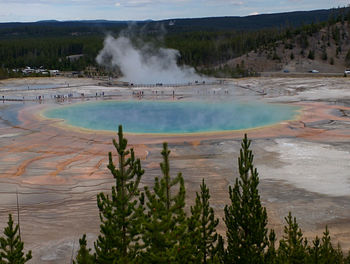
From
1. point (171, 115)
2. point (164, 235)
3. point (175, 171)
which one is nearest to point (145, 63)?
point (171, 115)

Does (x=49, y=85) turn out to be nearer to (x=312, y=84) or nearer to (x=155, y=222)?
(x=312, y=84)

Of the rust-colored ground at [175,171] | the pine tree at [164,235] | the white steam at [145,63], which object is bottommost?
the rust-colored ground at [175,171]

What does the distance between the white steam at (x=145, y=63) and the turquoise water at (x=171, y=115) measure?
2999 cm

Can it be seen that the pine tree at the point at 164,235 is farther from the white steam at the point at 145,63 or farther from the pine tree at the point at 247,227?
the white steam at the point at 145,63

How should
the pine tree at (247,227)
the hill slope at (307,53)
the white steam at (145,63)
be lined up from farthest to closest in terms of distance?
the hill slope at (307,53), the white steam at (145,63), the pine tree at (247,227)

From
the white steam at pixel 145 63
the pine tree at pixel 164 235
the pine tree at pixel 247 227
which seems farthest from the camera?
the white steam at pixel 145 63

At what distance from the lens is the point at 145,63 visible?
88.4 m

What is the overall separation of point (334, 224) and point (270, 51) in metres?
86.2

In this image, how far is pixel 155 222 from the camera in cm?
777

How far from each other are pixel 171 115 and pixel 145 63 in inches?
1880

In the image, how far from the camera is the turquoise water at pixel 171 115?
36.2 m

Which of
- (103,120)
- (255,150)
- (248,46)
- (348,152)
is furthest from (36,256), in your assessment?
(248,46)

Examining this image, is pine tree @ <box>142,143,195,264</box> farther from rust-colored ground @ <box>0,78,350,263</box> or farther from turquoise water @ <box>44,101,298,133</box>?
turquoise water @ <box>44,101,298,133</box>

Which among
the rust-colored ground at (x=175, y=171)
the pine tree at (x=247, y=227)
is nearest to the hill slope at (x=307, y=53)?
the rust-colored ground at (x=175, y=171)
